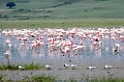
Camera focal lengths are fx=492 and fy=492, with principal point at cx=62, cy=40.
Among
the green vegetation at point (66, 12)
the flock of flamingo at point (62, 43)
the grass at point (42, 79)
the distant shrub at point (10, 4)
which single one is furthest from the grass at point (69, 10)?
the grass at point (42, 79)

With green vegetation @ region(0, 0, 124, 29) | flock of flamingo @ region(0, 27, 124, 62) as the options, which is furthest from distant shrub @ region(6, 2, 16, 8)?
flock of flamingo @ region(0, 27, 124, 62)

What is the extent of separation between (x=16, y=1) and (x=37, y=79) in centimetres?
7303

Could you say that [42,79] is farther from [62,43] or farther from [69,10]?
[69,10]

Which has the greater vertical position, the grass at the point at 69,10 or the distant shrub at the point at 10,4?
the distant shrub at the point at 10,4

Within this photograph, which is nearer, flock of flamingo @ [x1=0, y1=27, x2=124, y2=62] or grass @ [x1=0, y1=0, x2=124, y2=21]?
flock of flamingo @ [x1=0, y1=27, x2=124, y2=62]

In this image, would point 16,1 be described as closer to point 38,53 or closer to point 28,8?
point 28,8

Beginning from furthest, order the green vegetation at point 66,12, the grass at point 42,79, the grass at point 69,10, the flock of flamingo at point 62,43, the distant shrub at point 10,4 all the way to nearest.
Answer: the distant shrub at point 10,4, the grass at point 69,10, the green vegetation at point 66,12, the flock of flamingo at point 62,43, the grass at point 42,79

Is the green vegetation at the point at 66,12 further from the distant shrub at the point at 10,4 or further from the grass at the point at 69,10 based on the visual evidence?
the distant shrub at the point at 10,4

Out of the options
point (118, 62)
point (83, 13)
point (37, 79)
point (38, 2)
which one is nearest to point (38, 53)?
point (118, 62)

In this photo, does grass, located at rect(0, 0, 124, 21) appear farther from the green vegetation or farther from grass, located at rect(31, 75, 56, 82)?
grass, located at rect(31, 75, 56, 82)

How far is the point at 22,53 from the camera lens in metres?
22.2

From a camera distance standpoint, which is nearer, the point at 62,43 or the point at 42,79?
the point at 42,79

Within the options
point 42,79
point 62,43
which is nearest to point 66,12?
point 62,43

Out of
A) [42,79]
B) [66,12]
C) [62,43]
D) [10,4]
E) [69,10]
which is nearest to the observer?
[42,79]
